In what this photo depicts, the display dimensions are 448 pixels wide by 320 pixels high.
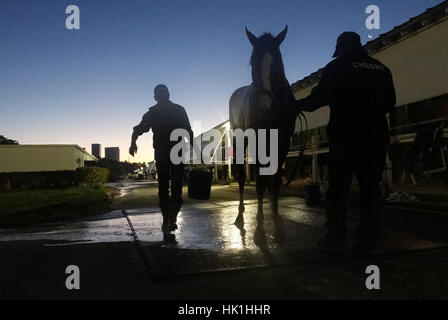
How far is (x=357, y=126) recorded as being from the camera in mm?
3582

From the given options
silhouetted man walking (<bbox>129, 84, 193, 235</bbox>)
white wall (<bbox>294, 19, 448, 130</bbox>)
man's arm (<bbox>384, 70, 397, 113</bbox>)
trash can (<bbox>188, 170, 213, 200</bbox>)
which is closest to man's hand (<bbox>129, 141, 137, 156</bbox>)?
silhouetted man walking (<bbox>129, 84, 193, 235</bbox>)

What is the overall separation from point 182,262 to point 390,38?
56.1 ft

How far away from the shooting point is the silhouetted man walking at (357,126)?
3531mm

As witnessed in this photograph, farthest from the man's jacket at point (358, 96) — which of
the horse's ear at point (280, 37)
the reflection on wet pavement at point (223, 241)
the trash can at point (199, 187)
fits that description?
the trash can at point (199, 187)

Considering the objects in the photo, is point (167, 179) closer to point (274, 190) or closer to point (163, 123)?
point (163, 123)

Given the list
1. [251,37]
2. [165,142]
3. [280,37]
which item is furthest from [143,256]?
[280,37]

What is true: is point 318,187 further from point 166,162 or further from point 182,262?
point 182,262

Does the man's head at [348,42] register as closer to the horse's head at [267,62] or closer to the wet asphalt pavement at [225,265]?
the horse's head at [267,62]

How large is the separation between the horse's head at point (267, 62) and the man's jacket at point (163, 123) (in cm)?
124

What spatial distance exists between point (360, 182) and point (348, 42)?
4.64ft

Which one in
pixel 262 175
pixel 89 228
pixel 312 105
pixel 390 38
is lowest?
pixel 89 228

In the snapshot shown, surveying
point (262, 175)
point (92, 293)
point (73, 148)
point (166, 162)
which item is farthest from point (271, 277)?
point (73, 148)

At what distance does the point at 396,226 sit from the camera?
515 centimetres
